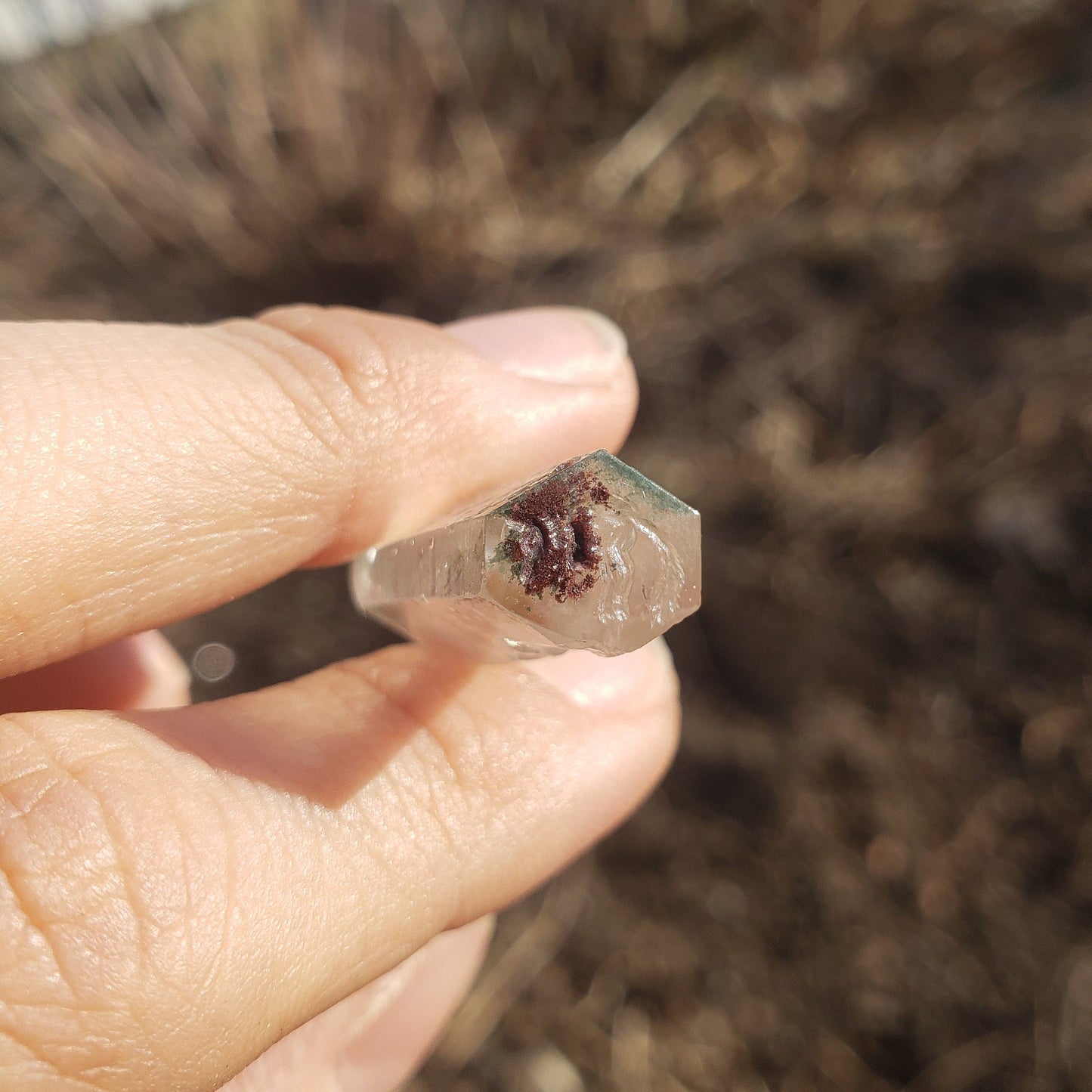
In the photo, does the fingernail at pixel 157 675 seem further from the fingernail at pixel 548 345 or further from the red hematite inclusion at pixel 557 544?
the red hematite inclusion at pixel 557 544

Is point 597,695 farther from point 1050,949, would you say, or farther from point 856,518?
point 1050,949

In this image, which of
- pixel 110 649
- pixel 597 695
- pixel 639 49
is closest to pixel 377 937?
pixel 597 695

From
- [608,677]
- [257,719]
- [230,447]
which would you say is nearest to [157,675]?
[257,719]

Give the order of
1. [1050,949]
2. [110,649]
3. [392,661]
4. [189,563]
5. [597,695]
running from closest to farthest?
[189,563] < [392,661] < [597,695] < [110,649] < [1050,949]

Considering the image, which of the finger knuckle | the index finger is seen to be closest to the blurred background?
the index finger

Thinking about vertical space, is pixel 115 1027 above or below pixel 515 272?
above

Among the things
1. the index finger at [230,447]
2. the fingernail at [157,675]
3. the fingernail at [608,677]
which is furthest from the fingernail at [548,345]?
the fingernail at [157,675]

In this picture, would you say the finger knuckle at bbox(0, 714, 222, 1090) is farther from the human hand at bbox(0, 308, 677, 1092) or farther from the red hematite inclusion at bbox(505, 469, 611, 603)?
the red hematite inclusion at bbox(505, 469, 611, 603)
